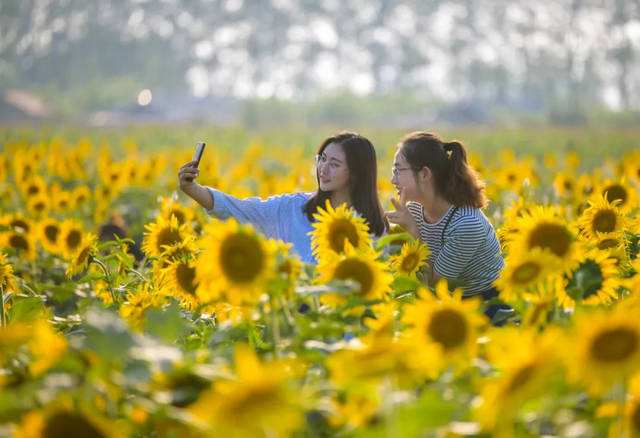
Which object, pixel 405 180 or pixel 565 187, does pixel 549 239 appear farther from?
pixel 565 187

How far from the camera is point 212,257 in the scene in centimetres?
207

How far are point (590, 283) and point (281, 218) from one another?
182 cm

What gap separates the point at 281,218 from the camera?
4.09 m

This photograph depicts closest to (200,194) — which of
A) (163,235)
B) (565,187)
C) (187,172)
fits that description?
(187,172)

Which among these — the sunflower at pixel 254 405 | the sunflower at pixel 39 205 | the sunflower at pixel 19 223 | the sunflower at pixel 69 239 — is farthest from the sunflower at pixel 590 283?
the sunflower at pixel 39 205

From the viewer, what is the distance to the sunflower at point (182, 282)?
2.77 meters

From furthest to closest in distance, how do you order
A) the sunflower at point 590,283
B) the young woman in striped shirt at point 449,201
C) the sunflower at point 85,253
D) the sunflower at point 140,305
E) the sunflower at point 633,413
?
the young woman in striped shirt at point 449,201 < the sunflower at point 85,253 < the sunflower at point 140,305 < the sunflower at point 590,283 < the sunflower at point 633,413

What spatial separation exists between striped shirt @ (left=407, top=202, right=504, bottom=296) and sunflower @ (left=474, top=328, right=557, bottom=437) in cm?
196

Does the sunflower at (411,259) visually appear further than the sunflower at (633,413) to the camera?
Yes

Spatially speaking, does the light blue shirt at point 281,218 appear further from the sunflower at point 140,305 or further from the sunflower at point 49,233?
the sunflower at point 140,305

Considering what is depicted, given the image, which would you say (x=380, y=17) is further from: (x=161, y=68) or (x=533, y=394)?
(x=533, y=394)

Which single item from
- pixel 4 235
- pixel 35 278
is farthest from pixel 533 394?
pixel 35 278

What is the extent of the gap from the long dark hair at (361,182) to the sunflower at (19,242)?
1160mm

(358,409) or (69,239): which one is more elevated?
(69,239)
